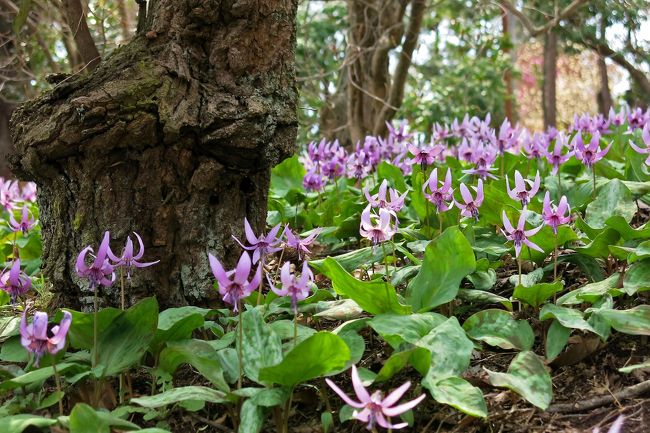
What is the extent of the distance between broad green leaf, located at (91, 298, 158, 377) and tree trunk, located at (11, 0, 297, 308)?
0.41m

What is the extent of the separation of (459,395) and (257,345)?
567mm

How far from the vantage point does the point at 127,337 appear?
6.50 feet

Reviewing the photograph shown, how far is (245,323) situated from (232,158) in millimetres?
767

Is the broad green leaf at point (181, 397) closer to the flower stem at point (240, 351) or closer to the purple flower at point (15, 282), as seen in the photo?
the flower stem at point (240, 351)

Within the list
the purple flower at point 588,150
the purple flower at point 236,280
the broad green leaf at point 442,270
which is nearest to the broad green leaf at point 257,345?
the purple flower at point 236,280

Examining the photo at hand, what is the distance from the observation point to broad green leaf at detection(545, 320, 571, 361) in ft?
6.40

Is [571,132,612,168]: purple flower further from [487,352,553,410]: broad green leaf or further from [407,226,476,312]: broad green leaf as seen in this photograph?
[487,352,553,410]: broad green leaf

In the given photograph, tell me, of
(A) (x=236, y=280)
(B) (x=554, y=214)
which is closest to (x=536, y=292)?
(B) (x=554, y=214)

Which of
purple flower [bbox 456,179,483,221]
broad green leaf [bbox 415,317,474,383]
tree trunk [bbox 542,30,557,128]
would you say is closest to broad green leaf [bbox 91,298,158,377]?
broad green leaf [bbox 415,317,474,383]

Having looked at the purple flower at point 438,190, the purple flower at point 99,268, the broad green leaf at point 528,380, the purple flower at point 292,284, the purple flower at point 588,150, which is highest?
the purple flower at point 588,150

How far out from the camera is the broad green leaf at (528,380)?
5.49ft

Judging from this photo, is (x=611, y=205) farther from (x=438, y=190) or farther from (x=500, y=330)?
(x=500, y=330)

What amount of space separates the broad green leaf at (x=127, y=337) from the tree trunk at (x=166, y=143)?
41 cm

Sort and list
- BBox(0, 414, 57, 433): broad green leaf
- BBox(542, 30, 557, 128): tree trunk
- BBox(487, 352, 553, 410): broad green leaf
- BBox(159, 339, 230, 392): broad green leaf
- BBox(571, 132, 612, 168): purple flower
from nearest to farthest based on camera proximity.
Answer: BBox(0, 414, 57, 433): broad green leaf → BBox(487, 352, 553, 410): broad green leaf → BBox(159, 339, 230, 392): broad green leaf → BBox(571, 132, 612, 168): purple flower → BBox(542, 30, 557, 128): tree trunk
